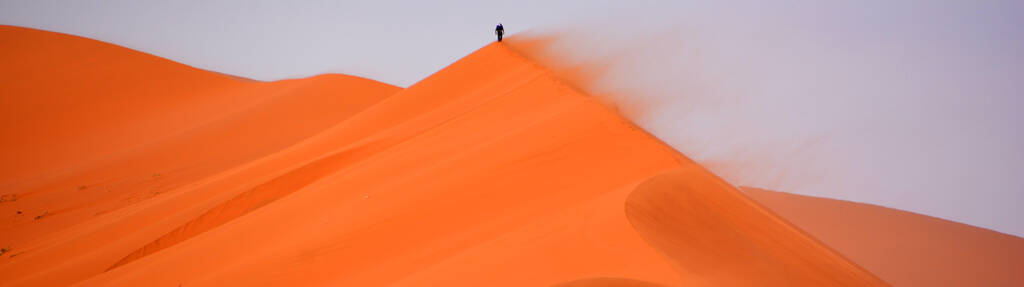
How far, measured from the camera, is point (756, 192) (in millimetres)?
24312

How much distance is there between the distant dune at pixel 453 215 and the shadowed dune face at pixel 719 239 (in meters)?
0.03

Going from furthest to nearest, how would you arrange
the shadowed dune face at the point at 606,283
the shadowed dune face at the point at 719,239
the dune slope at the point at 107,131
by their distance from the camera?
the dune slope at the point at 107,131 < the shadowed dune face at the point at 719,239 < the shadowed dune face at the point at 606,283

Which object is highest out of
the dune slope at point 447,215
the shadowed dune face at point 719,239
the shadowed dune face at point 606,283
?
the dune slope at point 447,215

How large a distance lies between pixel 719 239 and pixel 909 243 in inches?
650

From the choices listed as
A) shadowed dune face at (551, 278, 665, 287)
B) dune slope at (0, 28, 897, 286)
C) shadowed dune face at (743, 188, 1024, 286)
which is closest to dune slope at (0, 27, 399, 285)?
dune slope at (0, 28, 897, 286)

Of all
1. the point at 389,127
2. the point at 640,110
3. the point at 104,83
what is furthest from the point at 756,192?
the point at 104,83

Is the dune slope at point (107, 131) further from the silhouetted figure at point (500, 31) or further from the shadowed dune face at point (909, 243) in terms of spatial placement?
the shadowed dune face at point (909, 243)

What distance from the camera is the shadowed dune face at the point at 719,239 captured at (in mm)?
5590

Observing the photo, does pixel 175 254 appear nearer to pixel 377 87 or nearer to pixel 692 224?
pixel 692 224

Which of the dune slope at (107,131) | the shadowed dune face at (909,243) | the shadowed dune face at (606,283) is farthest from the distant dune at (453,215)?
the shadowed dune face at (909,243)

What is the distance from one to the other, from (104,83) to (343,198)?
93.0 feet

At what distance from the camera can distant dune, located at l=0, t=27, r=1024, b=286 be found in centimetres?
575

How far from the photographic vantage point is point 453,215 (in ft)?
24.2

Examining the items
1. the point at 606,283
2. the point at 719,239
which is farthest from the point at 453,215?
the point at 606,283
